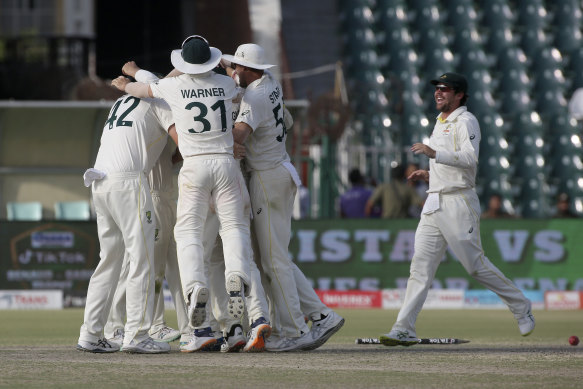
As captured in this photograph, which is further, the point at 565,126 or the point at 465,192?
the point at 565,126

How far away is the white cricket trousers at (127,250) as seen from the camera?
8.02 m

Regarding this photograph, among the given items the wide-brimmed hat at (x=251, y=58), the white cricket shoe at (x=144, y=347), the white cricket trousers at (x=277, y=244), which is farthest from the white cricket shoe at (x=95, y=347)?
Answer: the wide-brimmed hat at (x=251, y=58)

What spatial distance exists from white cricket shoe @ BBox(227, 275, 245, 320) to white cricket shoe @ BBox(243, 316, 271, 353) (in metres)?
0.28

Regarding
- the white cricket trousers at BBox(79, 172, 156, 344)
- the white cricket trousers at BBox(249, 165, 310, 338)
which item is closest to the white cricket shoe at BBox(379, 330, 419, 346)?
the white cricket trousers at BBox(249, 165, 310, 338)

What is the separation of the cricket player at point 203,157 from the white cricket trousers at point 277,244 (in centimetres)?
30

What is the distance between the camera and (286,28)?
25.5 m

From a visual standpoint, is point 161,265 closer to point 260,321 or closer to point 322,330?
point 260,321

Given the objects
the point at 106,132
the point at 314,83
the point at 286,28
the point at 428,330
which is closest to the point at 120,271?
the point at 106,132

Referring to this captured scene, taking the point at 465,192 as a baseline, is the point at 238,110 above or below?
above

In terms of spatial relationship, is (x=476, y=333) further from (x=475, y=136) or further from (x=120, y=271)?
(x=120, y=271)

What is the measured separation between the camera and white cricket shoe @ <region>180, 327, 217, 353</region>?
8.23 m

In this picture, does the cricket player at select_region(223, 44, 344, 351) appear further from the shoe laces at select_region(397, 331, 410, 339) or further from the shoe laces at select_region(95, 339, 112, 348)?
the shoe laces at select_region(95, 339, 112, 348)

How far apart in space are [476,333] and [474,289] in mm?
5359

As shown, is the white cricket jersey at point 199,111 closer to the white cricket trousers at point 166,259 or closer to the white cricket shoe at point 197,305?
the white cricket trousers at point 166,259
